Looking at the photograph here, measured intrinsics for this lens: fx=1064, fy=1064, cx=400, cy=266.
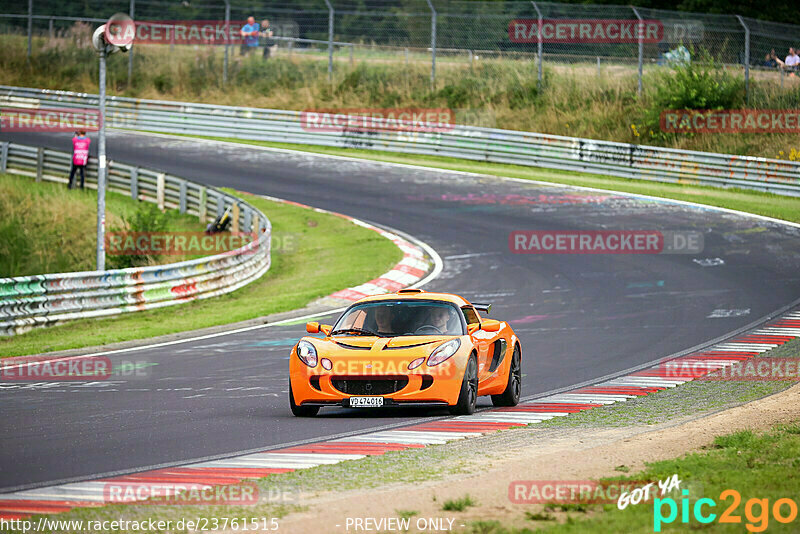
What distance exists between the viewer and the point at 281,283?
23.1 metres

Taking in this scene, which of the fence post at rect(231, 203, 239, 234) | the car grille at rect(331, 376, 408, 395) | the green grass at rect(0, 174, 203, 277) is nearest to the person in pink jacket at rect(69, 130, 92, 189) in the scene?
the green grass at rect(0, 174, 203, 277)

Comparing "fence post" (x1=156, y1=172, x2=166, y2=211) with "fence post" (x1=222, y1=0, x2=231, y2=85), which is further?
"fence post" (x1=222, y1=0, x2=231, y2=85)

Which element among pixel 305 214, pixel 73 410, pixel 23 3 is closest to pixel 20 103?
pixel 23 3

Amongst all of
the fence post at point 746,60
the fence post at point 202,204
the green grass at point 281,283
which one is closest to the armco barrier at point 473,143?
the fence post at point 746,60

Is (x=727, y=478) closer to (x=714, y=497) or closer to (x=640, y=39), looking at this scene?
(x=714, y=497)

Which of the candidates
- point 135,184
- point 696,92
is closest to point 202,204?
point 135,184

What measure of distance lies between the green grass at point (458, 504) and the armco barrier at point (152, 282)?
12447 millimetres

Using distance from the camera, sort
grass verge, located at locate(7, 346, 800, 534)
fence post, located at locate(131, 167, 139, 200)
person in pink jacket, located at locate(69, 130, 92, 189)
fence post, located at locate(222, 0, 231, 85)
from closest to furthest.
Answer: grass verge, located at locate(7, 346, 800, 534), person in pink jacket, located at locate(69, 130, 92, 189), fence post, located at locate(131, 167, 139, 200), fence post, located at locate(222, 0, 231, 85)

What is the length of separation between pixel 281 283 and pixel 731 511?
17765 mm

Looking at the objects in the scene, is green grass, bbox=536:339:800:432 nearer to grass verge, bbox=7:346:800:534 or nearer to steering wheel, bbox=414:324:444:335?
grass verge, bbox=7:346:800:534

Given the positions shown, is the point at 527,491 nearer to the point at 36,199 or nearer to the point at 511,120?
the point at 36,199

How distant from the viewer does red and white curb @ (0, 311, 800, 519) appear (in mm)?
6949

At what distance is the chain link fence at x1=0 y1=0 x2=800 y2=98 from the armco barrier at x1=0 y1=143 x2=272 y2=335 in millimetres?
11707

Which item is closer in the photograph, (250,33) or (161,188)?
(161,188)
